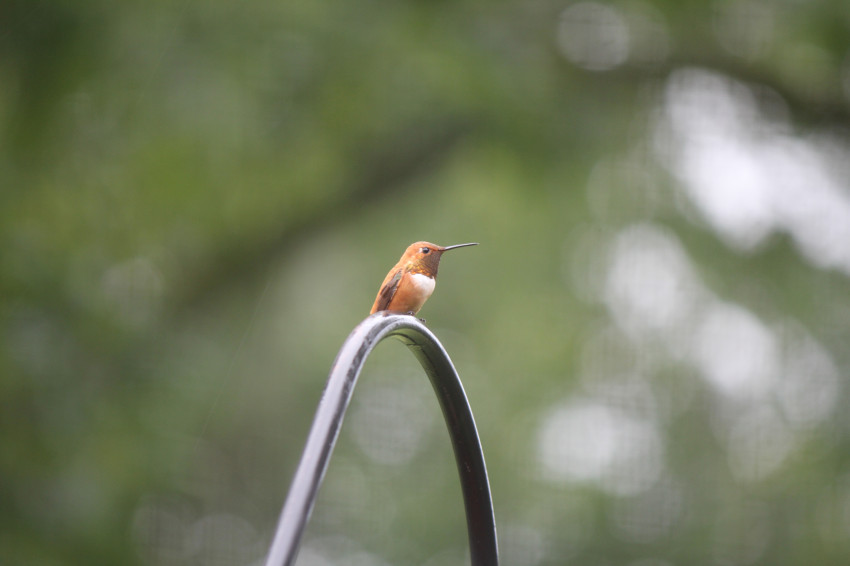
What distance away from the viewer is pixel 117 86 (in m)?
4.08

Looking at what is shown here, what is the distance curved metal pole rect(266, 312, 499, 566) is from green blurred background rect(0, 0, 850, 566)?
2.58 metres

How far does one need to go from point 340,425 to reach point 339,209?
428 centimetres

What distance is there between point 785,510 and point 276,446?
376cm

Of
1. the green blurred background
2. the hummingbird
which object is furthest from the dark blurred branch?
the hummingbird

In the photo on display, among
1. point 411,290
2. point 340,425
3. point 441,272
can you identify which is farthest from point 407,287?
point 441,272

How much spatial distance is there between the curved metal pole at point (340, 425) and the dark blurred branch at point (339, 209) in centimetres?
358

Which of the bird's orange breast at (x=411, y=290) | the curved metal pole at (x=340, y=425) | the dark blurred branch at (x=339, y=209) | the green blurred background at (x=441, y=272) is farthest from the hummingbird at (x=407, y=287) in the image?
the dark blurred branch at (x=339, y=209)

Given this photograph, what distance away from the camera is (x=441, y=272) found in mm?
6062

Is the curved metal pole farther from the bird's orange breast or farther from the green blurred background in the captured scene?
the green blurred background

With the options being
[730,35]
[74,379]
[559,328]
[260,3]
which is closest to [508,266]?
[559,328]

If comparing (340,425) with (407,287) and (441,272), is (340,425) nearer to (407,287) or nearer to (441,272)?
(407,287)

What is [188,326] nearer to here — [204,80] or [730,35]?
[204,80]

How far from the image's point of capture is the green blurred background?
379cm

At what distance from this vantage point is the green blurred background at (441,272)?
12.4 feet
